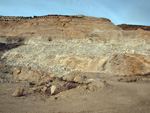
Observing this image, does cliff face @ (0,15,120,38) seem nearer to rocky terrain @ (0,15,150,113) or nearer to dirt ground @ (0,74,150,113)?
rocky terrain @ (0,15,150,113)

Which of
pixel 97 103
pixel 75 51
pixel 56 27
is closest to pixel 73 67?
pixel 75 51

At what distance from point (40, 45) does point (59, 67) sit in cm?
460

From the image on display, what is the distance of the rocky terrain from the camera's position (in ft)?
20.5

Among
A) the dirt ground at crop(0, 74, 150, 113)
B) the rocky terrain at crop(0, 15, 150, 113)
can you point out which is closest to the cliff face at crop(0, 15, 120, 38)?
the rocky terrain at crop(0, 15, 150, 113)

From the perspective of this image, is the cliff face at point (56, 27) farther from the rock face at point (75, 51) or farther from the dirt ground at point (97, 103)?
the dirt ground at point (97, 103)

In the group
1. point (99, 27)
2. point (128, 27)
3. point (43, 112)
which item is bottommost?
point (43, 112)

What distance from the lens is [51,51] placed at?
46.5 ft

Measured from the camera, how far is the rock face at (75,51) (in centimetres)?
1145

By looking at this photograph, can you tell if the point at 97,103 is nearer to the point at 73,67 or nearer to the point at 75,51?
the point at 73,67

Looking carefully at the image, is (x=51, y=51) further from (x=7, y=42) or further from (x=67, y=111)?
(x=67, y=111)

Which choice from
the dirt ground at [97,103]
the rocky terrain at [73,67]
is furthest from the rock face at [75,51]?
the dirt ground at [97,103]

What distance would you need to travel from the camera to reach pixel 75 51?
1337 cm

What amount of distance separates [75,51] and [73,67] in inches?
62.0

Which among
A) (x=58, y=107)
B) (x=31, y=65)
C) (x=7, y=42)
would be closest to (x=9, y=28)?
(x=7, y=42)
